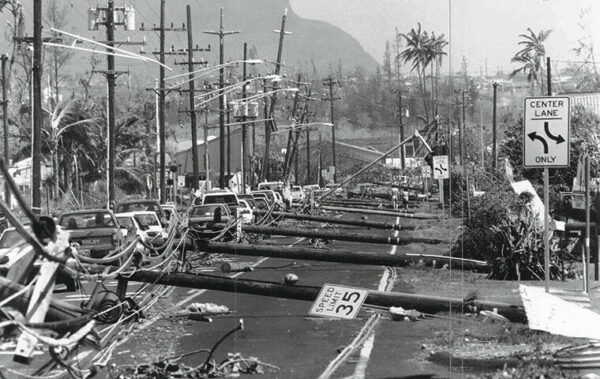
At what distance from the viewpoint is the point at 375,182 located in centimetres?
9819

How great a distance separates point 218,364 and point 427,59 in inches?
2764

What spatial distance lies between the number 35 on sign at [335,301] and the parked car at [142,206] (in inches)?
917

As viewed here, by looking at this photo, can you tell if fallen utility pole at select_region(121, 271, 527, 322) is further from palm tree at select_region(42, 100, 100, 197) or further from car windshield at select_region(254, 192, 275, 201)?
car windshield at select_region(254, 192, 275, 201)

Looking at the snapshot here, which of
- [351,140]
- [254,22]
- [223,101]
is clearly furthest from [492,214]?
[351,140]

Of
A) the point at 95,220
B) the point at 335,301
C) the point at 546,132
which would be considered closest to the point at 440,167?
the point at 95,220

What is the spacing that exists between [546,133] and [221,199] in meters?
26.8

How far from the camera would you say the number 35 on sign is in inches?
545

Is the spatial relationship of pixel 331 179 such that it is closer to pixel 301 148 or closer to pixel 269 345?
pixel 301 148

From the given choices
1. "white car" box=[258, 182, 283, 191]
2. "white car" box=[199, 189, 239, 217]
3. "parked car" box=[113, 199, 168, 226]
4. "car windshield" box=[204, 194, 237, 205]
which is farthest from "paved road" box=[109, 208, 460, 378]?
"white car" box=[258, 182, 283, 191]

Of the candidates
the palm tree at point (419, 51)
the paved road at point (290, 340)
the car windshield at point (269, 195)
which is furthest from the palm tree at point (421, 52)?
the paved road at point (290, 340)

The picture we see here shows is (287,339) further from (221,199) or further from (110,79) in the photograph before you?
(110,79)

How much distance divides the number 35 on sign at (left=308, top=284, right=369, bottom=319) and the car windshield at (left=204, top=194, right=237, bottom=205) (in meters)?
27.1

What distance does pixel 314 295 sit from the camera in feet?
50.4

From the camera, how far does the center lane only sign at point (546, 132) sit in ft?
53.2
